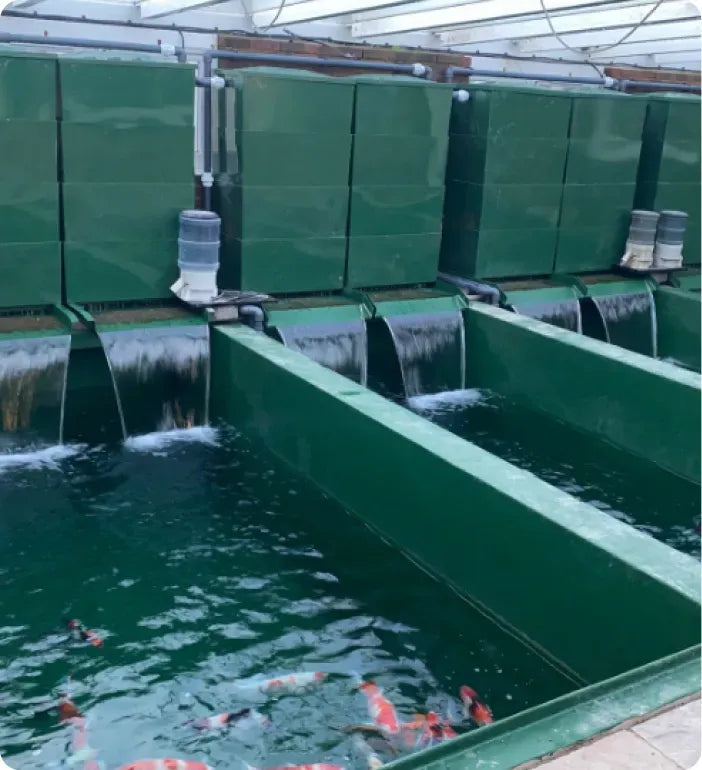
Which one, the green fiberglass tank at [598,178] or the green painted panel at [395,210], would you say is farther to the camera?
the green fiberglass tank at [598,178]

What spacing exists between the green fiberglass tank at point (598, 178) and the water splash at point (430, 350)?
5.41 feet

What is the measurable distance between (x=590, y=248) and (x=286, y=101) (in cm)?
359

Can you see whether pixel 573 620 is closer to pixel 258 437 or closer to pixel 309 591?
pixel 309 591

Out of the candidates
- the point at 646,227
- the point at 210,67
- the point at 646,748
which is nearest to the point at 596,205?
the point at 646,227

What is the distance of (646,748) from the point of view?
2383mm

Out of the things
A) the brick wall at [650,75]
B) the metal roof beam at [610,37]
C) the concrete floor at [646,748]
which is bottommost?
the concrete floor at [646,748]

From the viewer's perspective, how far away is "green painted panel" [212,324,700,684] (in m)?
3.44


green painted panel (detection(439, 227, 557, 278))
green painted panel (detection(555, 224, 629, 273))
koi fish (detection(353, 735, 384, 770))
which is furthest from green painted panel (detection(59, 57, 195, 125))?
koi fish (detection(353, 735, 384, 770))

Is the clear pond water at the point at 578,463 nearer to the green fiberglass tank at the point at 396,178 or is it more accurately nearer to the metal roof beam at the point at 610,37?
the green fiberglass tank at the point at 396,178

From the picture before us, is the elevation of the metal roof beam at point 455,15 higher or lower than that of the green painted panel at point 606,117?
higher

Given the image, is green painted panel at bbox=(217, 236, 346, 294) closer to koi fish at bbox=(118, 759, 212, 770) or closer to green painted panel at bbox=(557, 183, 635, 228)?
green painted panel at bbox=(557, 183, 635, 228)

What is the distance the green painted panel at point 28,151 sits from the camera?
19.0ft

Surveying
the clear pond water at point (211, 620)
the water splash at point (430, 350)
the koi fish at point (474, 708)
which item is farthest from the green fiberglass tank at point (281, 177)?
the koi fish at point (474, 708)

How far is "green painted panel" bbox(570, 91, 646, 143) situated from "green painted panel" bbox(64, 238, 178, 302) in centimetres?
408
